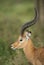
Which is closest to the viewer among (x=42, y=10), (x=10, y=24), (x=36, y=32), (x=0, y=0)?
(x=36, y=32)

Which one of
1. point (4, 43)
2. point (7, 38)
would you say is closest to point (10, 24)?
point (7, 38)

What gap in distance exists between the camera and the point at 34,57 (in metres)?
9.20

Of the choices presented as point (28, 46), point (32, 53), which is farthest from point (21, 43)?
point (32, 53)

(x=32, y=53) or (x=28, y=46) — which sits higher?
(x=28, y=46)

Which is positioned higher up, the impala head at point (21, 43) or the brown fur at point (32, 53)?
the impala head at point (21, 43)

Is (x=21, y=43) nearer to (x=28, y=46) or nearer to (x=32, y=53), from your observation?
(x=28, y=46)

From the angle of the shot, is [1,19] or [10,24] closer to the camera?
[10,24]

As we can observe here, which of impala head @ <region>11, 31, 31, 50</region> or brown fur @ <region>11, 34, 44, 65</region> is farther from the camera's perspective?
impala head @ <region>11, 31, 31, 50</region>

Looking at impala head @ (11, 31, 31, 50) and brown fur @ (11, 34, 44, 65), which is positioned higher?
impala head @ (11, 31, 31, 50)

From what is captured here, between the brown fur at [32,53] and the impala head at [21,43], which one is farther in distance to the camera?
the impala head at [21,43]

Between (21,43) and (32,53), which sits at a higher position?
(21,43)

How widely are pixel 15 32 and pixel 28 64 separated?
393cm

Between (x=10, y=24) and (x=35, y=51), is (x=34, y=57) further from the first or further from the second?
(x=10, y=24)

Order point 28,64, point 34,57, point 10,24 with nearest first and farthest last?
point 34,57 < point 28,64 < point 10,24
